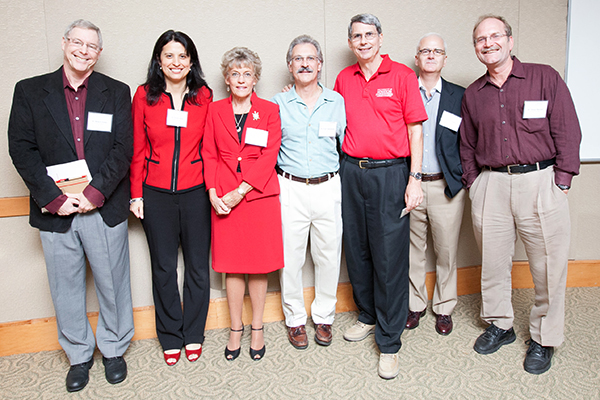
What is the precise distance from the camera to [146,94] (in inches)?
95.8

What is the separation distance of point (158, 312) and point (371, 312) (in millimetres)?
1368

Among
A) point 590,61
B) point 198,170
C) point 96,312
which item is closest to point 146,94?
point 198,170

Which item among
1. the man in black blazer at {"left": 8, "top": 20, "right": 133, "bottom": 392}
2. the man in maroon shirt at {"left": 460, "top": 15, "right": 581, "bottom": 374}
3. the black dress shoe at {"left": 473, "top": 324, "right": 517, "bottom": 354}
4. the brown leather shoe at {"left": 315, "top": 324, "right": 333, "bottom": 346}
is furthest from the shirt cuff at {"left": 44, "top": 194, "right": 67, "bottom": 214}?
the black dress shoe at {"left": 473, "top": 324, "right": 517, "bottom": 354}

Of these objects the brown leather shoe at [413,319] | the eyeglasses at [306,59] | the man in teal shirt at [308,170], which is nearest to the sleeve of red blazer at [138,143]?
the man in teal shirt at [308,170]

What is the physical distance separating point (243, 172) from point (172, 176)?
0.40m

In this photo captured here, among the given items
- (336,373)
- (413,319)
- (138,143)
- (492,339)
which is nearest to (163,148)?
(138,143)

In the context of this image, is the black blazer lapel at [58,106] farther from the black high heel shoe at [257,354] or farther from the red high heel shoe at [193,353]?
the black high heel shoe at [257,354]

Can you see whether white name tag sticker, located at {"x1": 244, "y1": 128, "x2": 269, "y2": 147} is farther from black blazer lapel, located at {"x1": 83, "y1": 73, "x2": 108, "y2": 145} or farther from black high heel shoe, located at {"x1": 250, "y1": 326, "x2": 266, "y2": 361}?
black high heel shoe, located at {"x1": 250, "y1": 326, "x2": 266, "y2": 361}

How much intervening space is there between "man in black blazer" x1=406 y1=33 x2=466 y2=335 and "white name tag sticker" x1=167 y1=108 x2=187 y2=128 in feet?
4.89

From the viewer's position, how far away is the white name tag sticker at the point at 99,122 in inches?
89.5

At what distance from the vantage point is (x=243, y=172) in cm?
246

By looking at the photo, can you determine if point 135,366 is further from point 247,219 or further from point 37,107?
point 37,107

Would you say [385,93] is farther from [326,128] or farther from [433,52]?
[433,52]

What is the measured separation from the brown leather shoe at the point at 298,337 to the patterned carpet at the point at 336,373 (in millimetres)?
45
